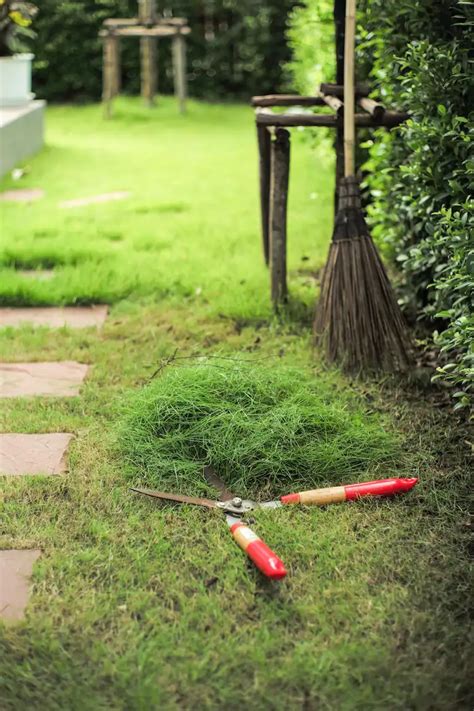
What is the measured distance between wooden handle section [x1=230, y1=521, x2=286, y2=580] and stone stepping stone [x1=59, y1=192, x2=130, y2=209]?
416cm

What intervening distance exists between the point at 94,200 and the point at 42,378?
317 centimetres

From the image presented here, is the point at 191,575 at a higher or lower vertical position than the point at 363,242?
lower

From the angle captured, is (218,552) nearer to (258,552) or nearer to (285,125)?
(258,552)

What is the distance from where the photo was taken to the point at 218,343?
11.9 ft

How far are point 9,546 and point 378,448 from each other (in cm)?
115

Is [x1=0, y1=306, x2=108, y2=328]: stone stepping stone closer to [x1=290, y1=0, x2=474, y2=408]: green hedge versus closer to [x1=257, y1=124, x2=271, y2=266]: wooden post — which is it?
[x1=257, y1=124, x2=271, y2=266]: wooden post

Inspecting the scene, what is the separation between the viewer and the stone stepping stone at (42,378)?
3229mm

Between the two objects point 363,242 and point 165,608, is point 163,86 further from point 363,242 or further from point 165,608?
point 165,608

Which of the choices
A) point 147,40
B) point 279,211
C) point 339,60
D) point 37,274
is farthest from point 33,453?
point 147,40

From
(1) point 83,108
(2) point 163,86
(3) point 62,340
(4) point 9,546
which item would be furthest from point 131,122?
(4) point 9,546

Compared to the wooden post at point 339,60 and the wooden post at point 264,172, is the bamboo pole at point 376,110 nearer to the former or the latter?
the wooden post at point 339,60

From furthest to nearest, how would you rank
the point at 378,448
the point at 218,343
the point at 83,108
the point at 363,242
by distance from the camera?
the point at 83,108
the point at 218,343
the point at 363,242
the point at 378,448

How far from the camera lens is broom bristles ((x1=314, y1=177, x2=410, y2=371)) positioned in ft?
10.9

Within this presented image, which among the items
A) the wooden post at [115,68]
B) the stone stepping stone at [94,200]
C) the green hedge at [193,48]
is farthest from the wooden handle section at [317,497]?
the green hedge at [193,48]
